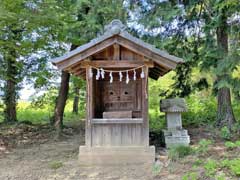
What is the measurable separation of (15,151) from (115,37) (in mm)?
4053

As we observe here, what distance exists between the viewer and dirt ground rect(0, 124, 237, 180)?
5.88 meters

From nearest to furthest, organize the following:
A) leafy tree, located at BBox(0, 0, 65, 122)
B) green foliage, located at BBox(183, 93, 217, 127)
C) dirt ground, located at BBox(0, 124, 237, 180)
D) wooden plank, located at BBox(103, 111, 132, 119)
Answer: dirt ground, located at BBox(0, 124, 237, 180), wooden plank, located at BBox(103, 111, 132, 119), leafy tree, located at BBox(0, 0, 65, 122), green foliage, located at BBox(183, 93, 217, 127)

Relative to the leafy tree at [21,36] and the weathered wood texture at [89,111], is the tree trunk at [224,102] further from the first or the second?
the leafy tree at [21,36]

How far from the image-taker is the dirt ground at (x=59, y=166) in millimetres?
5879

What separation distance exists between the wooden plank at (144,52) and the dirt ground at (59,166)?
1974mm

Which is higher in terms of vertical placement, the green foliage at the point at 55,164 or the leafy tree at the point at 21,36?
the leafy tree at the point at 21,36

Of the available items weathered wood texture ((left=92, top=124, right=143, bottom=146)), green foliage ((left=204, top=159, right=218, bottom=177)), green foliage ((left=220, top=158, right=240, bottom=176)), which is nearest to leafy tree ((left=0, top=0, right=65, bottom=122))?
weathered wood texture ((left=92, top=124, right=143, bottom=146))

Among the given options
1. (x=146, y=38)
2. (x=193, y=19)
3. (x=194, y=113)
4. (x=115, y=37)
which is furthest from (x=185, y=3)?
(x=194, y=113)

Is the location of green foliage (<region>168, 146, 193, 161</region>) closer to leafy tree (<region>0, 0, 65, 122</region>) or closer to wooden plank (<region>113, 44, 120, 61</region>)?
wooden plank (<region>113, 44, 120, 61</region>)

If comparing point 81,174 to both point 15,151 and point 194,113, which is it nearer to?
point 15,151

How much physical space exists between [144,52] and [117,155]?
2.20 metres

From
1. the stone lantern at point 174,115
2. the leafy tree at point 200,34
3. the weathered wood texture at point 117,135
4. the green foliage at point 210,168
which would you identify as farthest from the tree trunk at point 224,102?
the green foliage at point 210,168

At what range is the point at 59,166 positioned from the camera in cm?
652

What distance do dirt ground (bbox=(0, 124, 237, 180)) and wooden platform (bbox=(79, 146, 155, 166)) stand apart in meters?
0.17
